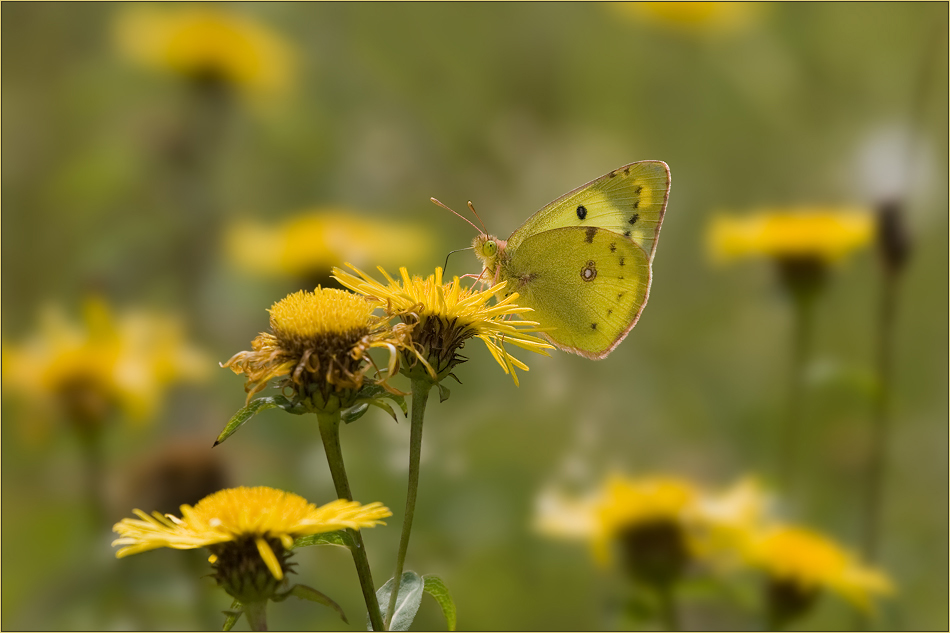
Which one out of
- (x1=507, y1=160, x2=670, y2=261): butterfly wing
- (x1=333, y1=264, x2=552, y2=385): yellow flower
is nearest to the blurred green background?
(x1=507, y1=160, x2=670, y2=261): butterfly wing

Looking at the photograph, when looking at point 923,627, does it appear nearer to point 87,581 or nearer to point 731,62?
point 87,581

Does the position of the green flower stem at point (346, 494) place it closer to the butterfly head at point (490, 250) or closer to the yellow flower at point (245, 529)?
the yellow flower at point (245, 529)

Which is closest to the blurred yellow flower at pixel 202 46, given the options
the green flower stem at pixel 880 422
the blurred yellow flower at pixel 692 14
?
the blurred yellow flower at pixel 692 14

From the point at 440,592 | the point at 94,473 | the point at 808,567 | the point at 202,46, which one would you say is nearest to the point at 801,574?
the point at 808,567

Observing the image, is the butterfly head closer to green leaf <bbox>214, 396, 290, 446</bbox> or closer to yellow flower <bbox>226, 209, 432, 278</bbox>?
green leaf <bbox>214, 396, 290, 446</bbox>

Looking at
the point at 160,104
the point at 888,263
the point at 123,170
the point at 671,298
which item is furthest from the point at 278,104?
the point at 888,263

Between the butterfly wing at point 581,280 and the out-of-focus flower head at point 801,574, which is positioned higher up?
the butterfly wing at point 581,280
